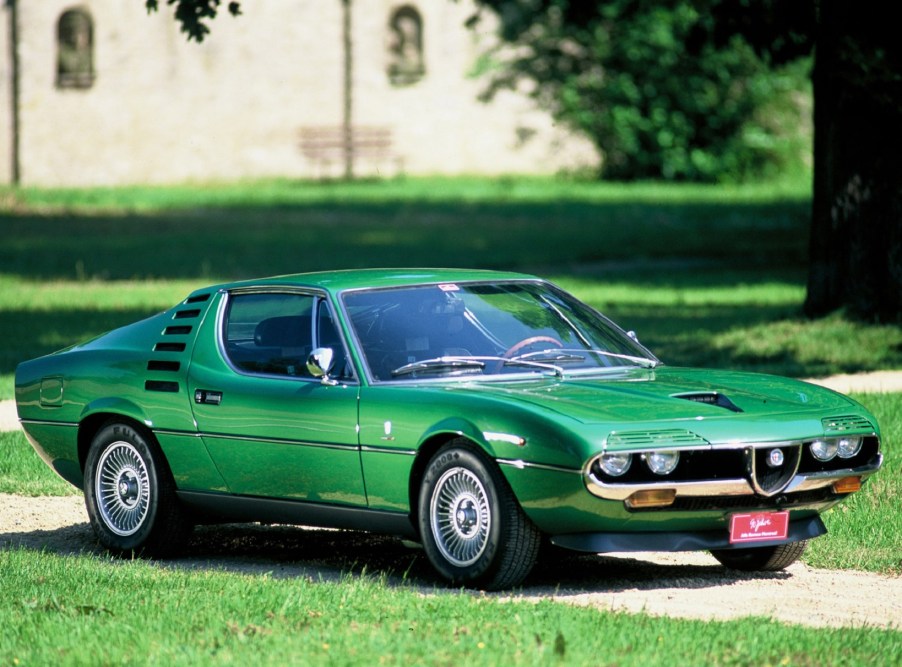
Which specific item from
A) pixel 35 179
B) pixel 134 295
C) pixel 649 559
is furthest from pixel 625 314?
pixel 35 179

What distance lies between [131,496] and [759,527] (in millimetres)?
3202

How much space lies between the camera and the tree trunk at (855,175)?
17969mm

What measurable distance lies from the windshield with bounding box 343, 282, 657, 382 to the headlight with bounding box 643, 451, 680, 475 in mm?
1030

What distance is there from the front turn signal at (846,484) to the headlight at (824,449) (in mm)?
127

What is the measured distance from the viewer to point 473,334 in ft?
27.6

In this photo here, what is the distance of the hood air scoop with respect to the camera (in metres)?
7.73

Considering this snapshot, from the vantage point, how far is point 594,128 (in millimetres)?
47844

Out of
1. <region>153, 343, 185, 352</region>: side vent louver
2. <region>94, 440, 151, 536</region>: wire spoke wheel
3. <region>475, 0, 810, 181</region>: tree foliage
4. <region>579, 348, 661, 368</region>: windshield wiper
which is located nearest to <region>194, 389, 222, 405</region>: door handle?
<region>153, 343, 185, 352</region>: side vent louver

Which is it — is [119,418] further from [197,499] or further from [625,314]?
[625,314]

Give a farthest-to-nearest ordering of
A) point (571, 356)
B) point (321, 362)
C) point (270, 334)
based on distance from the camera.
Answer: point (270, 334) → point (571, 356) → point (321, 362)

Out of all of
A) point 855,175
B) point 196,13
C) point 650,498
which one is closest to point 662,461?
point 650,498

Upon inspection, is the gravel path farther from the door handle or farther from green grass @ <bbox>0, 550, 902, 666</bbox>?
the door handle

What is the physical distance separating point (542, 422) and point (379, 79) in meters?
43.4

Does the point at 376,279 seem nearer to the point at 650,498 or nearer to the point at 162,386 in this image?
the point at 162,386
